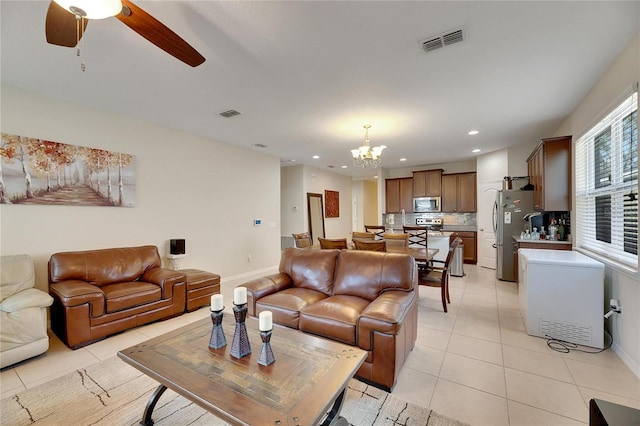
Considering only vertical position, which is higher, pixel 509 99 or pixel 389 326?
pixel 509 99

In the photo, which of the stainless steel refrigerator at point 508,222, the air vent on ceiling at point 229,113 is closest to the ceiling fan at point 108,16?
the air vent on ceiling at point 229,113

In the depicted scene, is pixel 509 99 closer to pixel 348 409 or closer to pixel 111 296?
pixel 348 409

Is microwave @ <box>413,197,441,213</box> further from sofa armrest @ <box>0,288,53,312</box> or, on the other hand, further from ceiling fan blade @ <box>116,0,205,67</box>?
sofa armrest @ <box>0,288,53,312</box>

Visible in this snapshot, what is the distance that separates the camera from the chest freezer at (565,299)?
258cm

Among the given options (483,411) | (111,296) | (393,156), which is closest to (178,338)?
(111,296)

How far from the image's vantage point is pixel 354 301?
8.32 ft

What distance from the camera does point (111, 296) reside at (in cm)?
284

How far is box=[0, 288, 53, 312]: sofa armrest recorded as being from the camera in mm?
2299

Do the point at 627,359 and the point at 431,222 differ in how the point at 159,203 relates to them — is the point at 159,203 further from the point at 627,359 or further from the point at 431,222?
the point at 431,222

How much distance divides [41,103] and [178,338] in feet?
11.1

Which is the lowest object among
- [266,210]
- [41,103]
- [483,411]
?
[483,411]

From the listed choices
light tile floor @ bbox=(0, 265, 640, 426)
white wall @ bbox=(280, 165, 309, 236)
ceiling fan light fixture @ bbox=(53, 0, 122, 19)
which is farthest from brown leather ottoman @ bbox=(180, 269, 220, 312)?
white wall @ bbox=(280, 165, 309, 236)

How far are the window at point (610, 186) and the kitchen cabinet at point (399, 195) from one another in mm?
4367

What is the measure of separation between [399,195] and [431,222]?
47.9 inches
